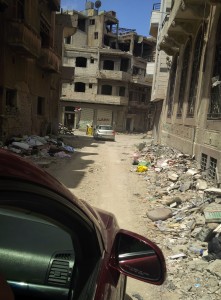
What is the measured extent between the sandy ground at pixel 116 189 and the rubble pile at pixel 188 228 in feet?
0.72

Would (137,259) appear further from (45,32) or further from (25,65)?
(45,32)

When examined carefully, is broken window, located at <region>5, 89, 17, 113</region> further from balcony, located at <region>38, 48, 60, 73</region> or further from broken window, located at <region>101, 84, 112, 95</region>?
broken window, located at <region>101, 84, 112, 95</region>

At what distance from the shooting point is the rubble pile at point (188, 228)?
4.10 m

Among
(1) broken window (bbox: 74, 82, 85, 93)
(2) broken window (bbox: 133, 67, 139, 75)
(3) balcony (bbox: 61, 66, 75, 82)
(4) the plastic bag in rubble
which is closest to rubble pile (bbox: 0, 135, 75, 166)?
(4) the plastic bag in rubble

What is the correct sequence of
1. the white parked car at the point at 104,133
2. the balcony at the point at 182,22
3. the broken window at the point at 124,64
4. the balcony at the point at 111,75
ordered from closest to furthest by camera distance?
1. the balcony at the point at 182,22
2. the white parked car at the point at 104,133
3. the balcony at the point at 111,75
4. the broken window at the point at 124,64

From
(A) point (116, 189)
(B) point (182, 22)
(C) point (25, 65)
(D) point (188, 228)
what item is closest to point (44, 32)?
(C) point (25, 65)

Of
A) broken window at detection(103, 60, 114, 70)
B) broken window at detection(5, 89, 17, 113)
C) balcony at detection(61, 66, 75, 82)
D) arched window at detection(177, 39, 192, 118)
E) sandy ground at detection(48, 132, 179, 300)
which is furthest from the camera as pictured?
broken window at detection(103, 60, 114, 70)

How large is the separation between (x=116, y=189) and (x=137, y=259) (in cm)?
787

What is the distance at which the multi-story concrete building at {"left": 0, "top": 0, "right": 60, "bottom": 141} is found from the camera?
46.9 feet

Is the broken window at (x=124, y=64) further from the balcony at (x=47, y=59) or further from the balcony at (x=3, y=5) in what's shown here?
the balcony at (x=3, y=5)

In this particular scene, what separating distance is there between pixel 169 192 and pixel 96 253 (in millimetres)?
7387

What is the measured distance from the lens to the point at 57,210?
132 cm

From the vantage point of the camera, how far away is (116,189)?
9.55 metres

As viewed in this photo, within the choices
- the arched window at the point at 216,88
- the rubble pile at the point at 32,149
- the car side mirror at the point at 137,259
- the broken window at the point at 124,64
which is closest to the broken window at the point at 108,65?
the broken window at the point at 124,64
